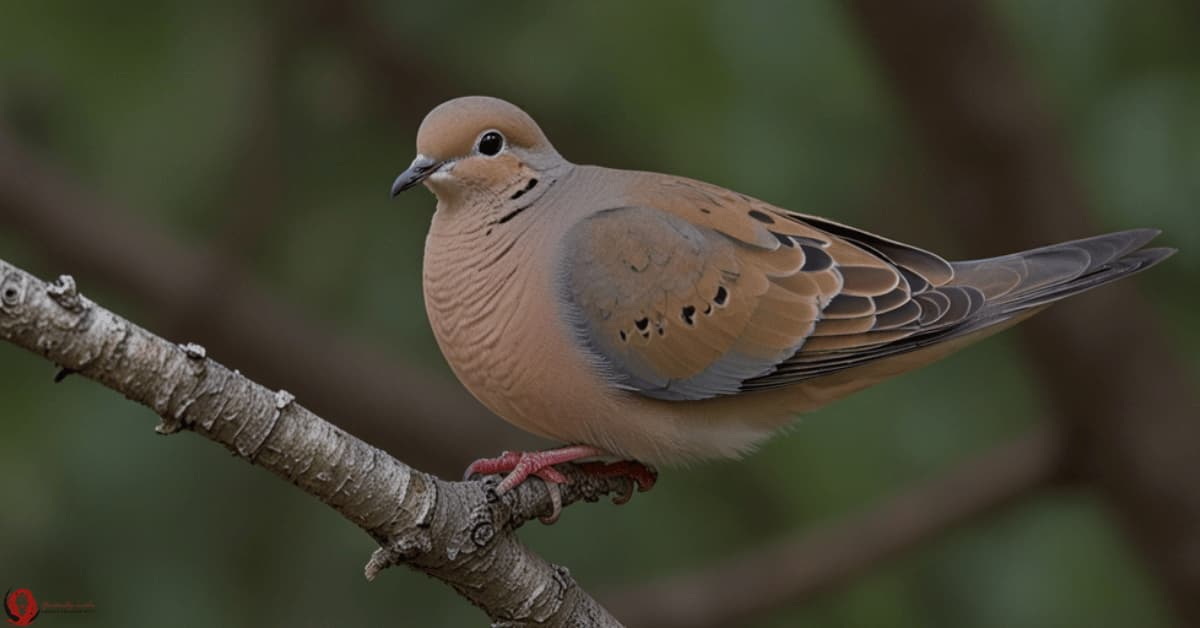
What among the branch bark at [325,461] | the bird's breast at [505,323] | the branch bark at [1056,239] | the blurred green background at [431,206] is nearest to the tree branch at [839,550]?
the blurred green background at [431,206]

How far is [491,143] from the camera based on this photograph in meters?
3.11

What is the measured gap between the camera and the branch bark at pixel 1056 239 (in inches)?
193

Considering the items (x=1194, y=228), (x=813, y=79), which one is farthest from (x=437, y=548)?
(x=1194, y=228)

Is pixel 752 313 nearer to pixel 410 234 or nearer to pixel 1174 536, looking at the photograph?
pixel 410 234

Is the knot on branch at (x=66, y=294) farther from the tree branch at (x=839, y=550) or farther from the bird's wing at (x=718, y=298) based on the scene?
the tree branch at (x=839, y=550)

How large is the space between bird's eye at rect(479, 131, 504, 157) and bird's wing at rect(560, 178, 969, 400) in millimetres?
247

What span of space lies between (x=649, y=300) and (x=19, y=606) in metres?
2.25

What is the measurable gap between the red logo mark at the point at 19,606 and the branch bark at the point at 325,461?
1687mm

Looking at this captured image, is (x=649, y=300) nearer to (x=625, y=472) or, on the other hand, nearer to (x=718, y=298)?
(x=718, y=298)

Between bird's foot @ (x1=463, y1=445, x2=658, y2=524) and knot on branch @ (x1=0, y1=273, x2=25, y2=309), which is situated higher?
knot on branch @ (x1=0, y1=273, x2=25, y2=309)

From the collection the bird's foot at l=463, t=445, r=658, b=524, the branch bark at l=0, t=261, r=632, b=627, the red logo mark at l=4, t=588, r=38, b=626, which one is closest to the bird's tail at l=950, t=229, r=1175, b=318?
the bird's foot at l=463, t=445, r=658, b=524

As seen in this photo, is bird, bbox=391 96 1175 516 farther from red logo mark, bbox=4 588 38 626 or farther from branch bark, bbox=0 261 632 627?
red logo mark, bbox=4 588 38 626

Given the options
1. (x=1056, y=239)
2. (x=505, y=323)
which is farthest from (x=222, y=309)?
(x=1056, y=239)

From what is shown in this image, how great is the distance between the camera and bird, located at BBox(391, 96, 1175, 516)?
300cm
